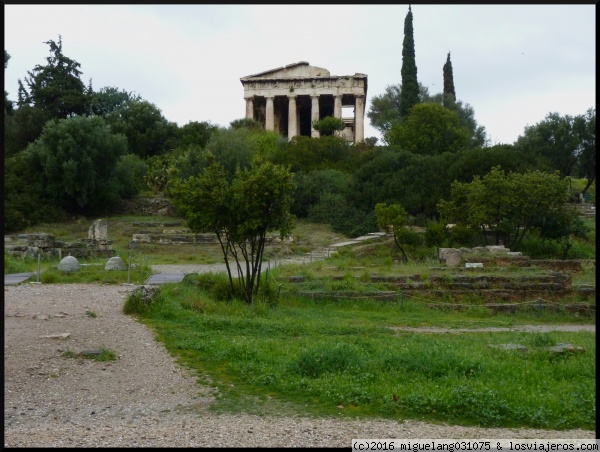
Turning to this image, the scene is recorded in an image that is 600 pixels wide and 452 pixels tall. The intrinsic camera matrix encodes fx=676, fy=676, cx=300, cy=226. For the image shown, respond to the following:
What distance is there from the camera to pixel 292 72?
191 feet

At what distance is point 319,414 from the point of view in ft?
20.9

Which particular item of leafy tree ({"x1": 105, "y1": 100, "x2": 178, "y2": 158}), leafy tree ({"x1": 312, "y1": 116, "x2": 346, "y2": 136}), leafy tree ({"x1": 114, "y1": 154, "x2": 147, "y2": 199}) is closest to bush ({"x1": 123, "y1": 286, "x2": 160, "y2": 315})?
leafy tree ({"x1": 114, "y1": 154, "x2": 147, "y2": 199})

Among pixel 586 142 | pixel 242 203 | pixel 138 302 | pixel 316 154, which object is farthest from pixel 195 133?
pixel 138 302

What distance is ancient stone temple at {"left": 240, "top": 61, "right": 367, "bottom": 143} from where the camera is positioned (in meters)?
56.7

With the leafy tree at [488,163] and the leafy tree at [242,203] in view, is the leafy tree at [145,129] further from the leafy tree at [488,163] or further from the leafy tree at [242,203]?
the leafy tree at [242,203]

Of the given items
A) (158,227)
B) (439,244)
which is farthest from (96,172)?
(439,244)

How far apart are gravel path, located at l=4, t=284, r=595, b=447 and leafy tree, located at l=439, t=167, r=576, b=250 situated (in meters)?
19.8

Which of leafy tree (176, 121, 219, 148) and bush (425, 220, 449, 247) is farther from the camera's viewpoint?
leafy tree (176, 121, 219, 148)

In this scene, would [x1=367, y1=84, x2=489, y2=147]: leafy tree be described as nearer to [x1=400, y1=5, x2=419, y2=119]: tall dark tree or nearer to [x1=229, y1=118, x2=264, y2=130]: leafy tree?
[x1=400, y1=5, x2=419, y2=119]: tall dark tree

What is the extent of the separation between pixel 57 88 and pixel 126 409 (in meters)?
43.6

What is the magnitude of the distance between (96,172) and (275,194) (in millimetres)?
23823

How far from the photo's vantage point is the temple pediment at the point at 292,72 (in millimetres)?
57812

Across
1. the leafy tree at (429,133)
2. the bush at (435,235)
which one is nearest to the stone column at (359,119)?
the leafy tree at (429,133)

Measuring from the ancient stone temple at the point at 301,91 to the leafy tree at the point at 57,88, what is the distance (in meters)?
14.9
